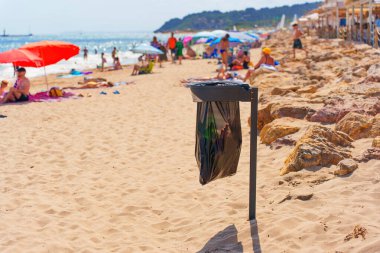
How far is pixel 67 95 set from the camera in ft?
38.7

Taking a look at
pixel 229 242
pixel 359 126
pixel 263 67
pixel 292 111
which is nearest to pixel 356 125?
pixel 359 126

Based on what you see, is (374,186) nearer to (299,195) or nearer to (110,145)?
(299,195)

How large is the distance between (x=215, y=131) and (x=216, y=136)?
0.12 ft

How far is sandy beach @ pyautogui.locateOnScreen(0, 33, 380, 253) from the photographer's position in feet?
10.3

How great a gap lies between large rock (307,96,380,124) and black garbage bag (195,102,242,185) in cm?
255

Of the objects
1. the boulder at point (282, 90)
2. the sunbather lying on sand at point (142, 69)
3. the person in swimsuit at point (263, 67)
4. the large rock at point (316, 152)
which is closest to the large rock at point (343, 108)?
the large rock at point (316, 152)

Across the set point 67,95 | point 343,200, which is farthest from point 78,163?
point 67,95

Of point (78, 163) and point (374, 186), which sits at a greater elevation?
point (374, 186)

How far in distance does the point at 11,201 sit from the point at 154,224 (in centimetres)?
147

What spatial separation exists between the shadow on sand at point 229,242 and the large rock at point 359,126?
2.00 metres

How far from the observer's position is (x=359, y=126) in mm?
4809

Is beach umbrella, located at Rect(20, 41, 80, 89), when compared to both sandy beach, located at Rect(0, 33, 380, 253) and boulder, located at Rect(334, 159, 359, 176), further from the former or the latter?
boulder, located at Rect(334, 159, 359, 176)

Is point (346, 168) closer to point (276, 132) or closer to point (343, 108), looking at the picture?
point (276, 132)

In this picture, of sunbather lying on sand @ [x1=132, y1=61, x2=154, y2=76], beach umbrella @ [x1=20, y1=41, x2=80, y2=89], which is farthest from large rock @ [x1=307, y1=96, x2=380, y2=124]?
sunbather lying on sand @ [x1=132, y1=61, x2=154, y2=76]
